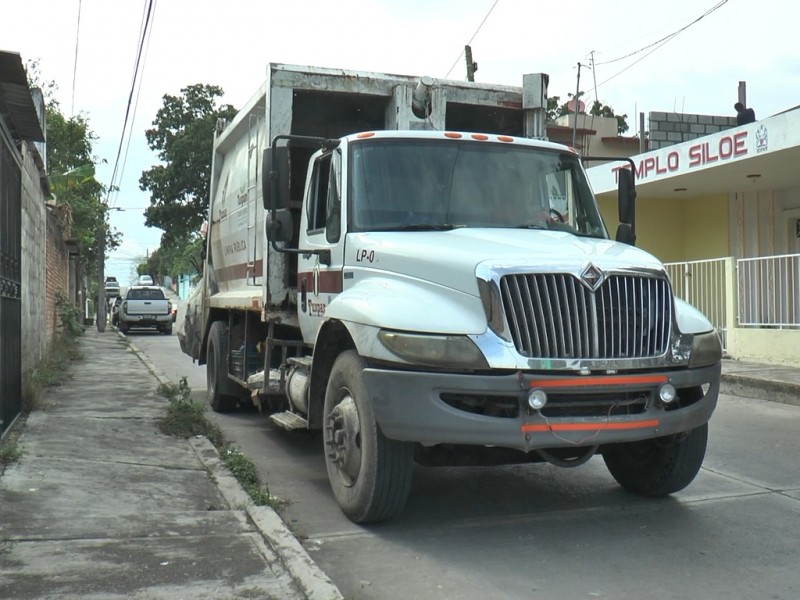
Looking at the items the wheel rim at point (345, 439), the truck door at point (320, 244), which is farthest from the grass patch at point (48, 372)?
the wheel rim at point (345, 439)

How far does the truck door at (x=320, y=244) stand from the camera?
20.0 feet

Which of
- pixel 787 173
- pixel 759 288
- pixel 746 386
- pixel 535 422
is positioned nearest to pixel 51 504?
pixel 535 422

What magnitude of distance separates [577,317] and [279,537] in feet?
6.63

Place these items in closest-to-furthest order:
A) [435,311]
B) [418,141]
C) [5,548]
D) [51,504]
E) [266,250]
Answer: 1. [5,548]
2. [435,311]
3. [51,504]
4. [418,141]
5. [266,250]

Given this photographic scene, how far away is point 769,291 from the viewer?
46.2 ft

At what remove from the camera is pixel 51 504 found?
5.44 metres

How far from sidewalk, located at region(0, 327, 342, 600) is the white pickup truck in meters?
23.6

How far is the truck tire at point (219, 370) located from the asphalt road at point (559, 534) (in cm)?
238

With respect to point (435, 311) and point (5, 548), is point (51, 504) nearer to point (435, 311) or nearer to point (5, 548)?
point (5, 548)

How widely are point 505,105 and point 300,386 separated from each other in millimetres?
3183

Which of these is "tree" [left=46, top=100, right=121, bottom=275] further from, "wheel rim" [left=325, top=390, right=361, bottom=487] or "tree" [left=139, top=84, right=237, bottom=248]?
"wheel rim" [left=325, top=390, right=361, bottom=487]

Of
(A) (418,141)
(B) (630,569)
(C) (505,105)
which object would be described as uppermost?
(C) (505,105)

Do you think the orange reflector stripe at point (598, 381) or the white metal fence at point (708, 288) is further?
the white metal fence at point (708, 288)

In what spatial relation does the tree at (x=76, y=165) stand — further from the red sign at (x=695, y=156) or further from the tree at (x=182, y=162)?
the red sign at (x=695, y=156)
